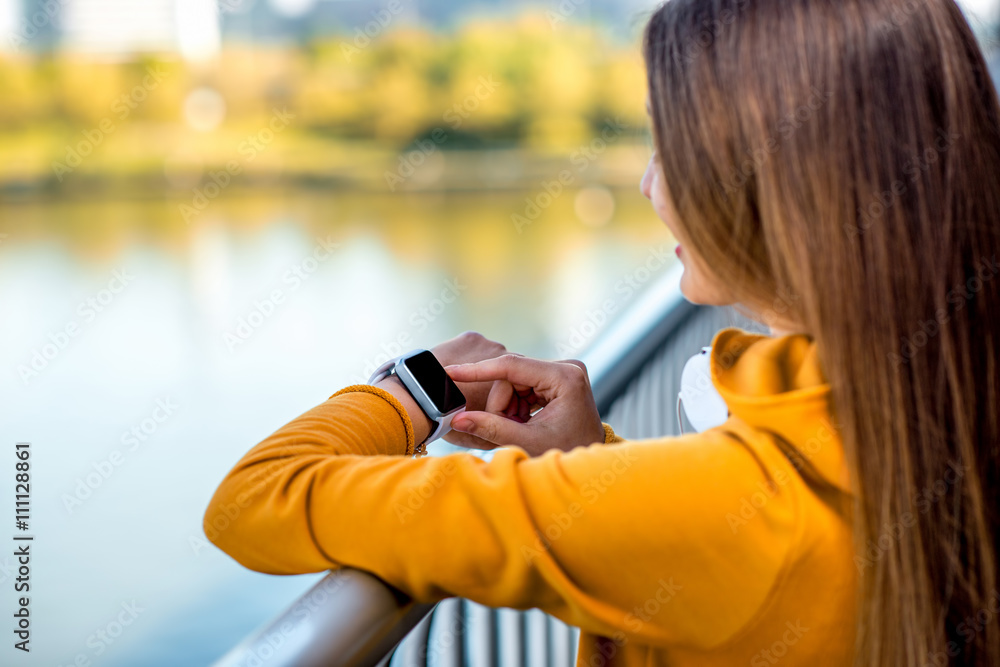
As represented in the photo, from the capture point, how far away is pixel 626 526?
17.4 inches

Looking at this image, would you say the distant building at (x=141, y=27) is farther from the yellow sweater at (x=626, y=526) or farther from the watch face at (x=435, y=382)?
the yellow sweater at (x=626, y=526)

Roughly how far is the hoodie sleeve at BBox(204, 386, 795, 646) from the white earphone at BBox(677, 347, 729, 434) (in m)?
0.08

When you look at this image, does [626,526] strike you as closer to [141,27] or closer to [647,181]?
[647,181]

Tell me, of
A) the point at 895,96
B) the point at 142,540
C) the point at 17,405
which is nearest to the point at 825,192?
the point at 895,96

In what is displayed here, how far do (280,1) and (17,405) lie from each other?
10.5 m

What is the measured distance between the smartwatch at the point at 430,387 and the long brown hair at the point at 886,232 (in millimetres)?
232

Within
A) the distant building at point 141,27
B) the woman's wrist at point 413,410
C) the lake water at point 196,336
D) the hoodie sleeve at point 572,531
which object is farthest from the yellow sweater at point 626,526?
the distant building at point 141,27

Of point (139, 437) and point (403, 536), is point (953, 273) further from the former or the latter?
point (139, 437)

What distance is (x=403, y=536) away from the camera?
44 centimetres

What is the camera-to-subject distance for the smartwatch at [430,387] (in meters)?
0.63

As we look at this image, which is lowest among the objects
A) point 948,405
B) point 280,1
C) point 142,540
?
point 142,540

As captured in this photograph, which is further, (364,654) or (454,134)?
(454,134)

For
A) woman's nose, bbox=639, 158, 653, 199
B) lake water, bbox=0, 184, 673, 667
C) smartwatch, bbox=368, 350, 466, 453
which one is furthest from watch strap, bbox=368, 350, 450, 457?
lake water, bbox=0, 184, 673, 667

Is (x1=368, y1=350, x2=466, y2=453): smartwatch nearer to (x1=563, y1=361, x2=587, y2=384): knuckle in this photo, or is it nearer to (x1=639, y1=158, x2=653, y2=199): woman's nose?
(x1=563, y1=361, x2=587, y2=384): knuckle
